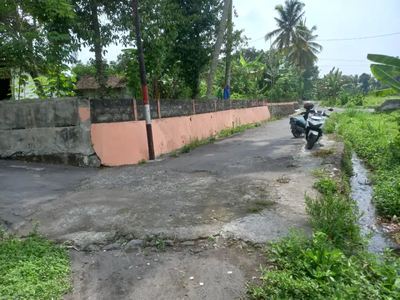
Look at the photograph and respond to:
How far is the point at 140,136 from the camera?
761cm

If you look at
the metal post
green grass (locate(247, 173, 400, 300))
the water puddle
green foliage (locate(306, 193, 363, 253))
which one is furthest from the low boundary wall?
green grass (locate(247, 173, 400, 300))

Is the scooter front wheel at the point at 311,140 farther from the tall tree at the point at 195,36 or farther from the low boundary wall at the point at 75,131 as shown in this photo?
the tall tree at the point at 195,36

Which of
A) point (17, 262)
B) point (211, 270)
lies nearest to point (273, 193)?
point (211, 270)

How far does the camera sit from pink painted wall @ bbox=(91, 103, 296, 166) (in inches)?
271

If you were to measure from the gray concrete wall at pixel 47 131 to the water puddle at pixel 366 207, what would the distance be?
211 inches

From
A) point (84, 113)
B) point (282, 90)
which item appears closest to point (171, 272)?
point (84, 113)

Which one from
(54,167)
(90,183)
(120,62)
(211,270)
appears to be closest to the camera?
(211,270)

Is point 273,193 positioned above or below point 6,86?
below

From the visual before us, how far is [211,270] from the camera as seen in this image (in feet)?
8.64

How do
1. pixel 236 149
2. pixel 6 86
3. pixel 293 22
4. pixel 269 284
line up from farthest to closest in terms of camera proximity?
1. pixel 293 22
2. pixel 6 86
3. pixel 236 149
4. pixel 269 284

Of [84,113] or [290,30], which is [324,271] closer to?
[84,113]

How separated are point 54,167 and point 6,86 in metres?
8.29

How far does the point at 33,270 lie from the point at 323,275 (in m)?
2.35

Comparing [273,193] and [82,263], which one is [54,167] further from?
[273,193]
